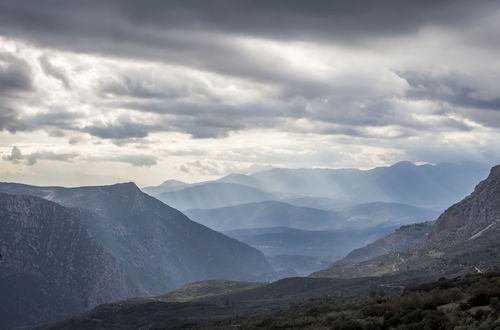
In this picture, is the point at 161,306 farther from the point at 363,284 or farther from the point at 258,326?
the point at 258,326

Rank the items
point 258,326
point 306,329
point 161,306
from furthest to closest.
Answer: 1. point 161,306
2. point 258,326
3. point 306,329

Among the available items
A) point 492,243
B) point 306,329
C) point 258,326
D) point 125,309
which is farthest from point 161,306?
point 306,329

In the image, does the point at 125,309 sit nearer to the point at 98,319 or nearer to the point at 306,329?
the point at 98,319

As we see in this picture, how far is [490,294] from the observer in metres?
47.2

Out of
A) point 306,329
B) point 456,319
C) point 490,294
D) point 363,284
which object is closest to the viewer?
point 456,319

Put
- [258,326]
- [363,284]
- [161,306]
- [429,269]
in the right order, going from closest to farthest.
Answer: [258,326] → [363,284] → [429,269] → [161,306]

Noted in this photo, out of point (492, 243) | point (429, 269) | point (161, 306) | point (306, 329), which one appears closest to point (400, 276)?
point (429, 269)

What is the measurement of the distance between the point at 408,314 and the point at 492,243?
461 ft

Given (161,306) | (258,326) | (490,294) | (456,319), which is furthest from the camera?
(161,306)

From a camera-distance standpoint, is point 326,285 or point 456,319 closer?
point 456,319

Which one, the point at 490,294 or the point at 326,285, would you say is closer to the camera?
the point at 490,294

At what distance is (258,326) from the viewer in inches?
2768

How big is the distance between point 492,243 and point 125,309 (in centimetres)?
12160

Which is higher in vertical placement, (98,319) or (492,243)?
(492,243)
